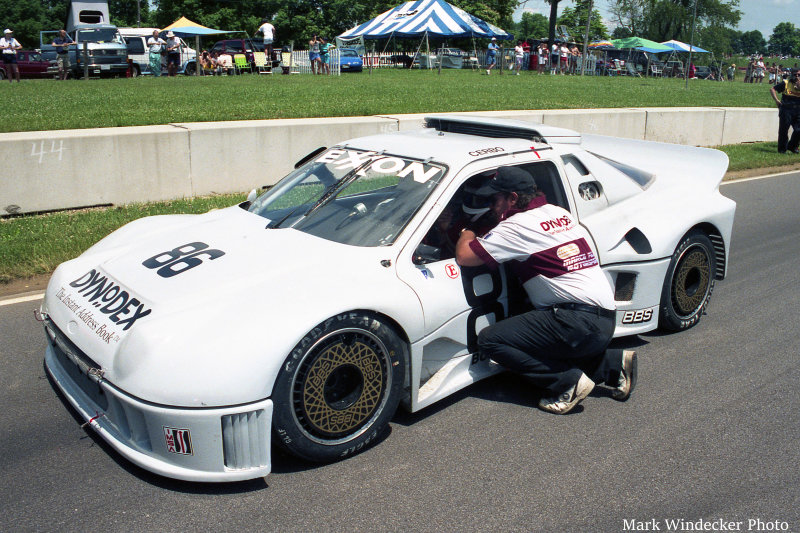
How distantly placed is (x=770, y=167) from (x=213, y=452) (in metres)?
13.5

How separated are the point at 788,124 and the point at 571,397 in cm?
1320

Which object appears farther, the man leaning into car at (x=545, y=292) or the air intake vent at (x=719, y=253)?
the air intake vent at (x=719, y=253)

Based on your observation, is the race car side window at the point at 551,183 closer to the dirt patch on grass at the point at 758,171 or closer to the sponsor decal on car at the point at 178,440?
the sponsor decal on car at the point at 178,440

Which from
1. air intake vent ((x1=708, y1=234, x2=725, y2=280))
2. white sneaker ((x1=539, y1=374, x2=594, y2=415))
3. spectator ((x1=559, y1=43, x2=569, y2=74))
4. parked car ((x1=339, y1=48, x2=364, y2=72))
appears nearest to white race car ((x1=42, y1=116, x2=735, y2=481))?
air intake vent ((x1=708, y1=234, x2=725, y2=280))

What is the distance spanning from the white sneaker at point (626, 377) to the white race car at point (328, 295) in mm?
575

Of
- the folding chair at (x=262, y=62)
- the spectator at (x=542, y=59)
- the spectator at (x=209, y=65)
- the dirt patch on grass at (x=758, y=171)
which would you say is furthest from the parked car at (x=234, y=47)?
the dirt patch on grass at (x=758, y=171)

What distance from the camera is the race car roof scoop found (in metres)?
4.66

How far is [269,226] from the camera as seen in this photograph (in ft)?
13.6

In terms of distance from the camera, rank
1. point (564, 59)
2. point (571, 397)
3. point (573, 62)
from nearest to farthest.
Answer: point (571, 397), point (564, 59), point (573, 62)

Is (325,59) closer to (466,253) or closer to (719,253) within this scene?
(719,253)

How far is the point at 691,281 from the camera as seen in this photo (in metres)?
5.18

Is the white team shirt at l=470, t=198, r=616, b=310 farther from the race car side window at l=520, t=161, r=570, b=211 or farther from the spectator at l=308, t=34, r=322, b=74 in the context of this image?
the spectator at l=308, t=34, r=322, b=74

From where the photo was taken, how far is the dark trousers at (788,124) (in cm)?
1432

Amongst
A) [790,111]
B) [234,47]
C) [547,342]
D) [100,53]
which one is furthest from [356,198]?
[234,47]
